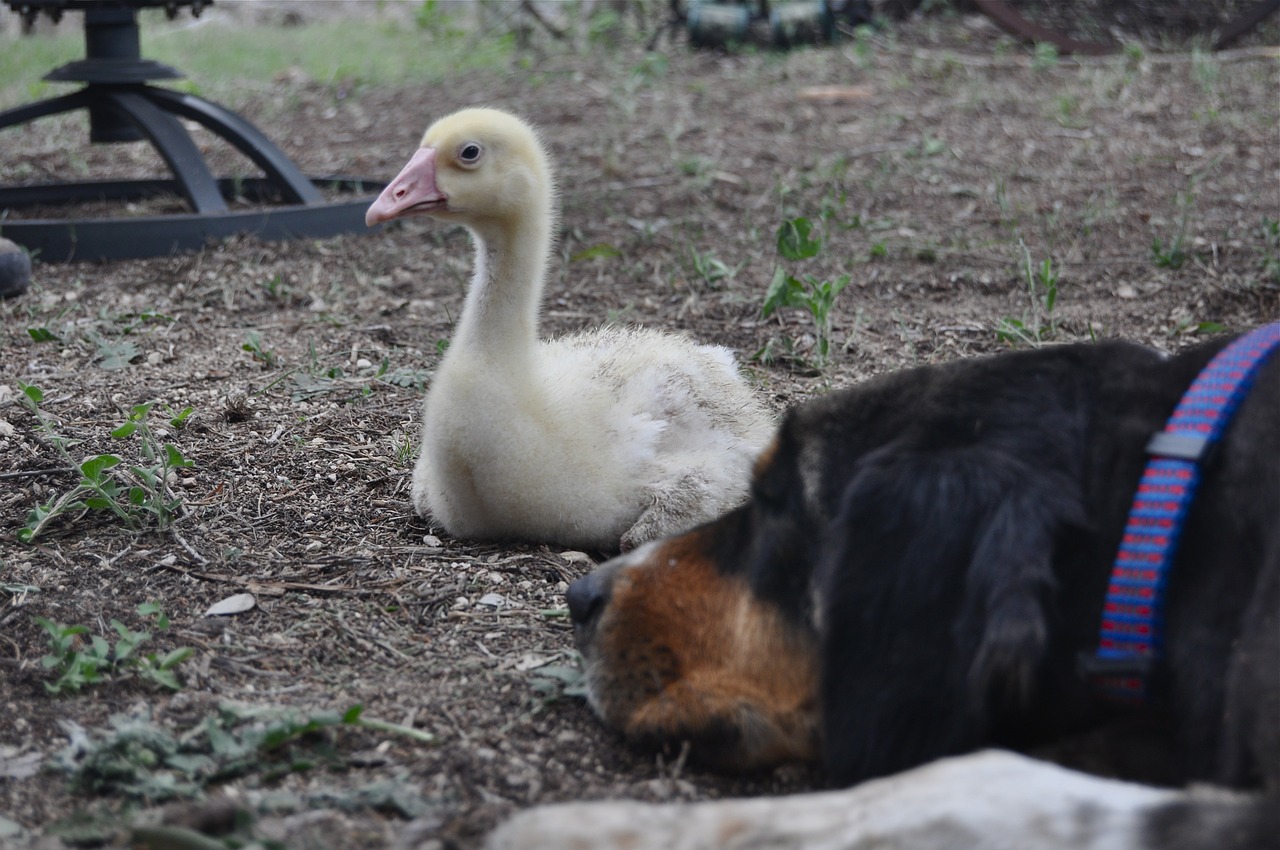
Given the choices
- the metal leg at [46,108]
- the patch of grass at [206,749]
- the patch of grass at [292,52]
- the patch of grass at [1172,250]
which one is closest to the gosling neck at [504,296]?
the patch of grass at [206,749]

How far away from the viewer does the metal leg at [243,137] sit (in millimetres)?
6664

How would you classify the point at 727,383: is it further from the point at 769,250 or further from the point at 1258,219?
the point at 1258,219

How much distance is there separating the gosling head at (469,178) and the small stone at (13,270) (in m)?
2.57

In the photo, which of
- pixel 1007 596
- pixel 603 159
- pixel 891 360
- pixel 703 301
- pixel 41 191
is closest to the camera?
pixel 1007 596

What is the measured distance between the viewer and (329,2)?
60.7ft

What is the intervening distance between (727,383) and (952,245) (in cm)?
269

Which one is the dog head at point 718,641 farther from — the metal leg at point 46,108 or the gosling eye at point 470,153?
the metal leg at point 46,108

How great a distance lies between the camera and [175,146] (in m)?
6.52

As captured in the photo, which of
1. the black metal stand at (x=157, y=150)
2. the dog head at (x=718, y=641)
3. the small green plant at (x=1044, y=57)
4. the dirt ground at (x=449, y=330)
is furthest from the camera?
the small green plant at (x=1044, y=57)

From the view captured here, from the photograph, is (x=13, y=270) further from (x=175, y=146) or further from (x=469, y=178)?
(x=469, y=178)

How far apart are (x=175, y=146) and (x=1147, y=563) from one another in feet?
18.3

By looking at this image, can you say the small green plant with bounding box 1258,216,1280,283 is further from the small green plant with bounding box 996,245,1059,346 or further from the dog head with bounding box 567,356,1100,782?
the dog head with bounding box 567,356,1100,782

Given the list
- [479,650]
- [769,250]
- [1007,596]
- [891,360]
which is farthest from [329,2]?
[1007,596]

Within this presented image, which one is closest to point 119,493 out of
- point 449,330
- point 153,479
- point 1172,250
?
point 153,479
